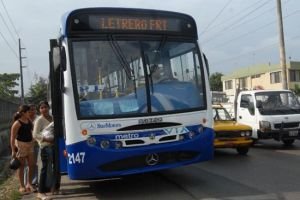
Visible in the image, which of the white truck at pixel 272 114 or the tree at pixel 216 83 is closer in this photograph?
the white truck at pixel 272 114

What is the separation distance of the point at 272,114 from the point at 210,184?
7.50m

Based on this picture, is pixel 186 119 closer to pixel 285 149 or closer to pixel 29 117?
pixel 29 117

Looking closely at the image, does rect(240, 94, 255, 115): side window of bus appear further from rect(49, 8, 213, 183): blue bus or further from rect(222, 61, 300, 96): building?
rect(222, 61, 300, 96): building

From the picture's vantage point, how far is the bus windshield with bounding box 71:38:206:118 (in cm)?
880

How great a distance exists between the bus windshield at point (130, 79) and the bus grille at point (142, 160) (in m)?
0.78

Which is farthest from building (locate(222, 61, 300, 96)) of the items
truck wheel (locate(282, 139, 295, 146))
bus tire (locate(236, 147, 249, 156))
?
bus tire (locate(236, 147, 249, 156))

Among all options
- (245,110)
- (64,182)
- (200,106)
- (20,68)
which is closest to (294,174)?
(200,106)

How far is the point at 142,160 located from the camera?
8.91m

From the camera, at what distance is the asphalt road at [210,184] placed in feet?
29.5

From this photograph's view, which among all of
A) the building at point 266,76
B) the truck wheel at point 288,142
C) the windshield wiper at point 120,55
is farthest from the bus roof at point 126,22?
the building at point 266,76

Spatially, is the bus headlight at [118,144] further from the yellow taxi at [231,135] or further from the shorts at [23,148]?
the yellow taxi at [231,135]

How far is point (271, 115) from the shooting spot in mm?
16906

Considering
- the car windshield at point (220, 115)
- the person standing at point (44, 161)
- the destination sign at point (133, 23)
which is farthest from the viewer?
the car windshield at point (220, 115)

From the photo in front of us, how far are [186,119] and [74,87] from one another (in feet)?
6.92
